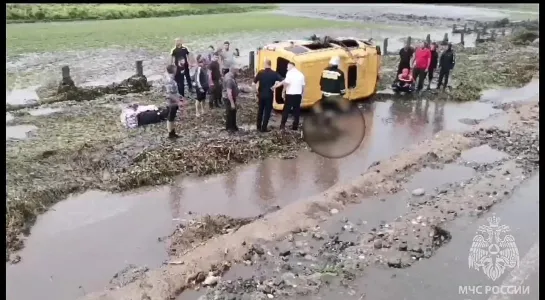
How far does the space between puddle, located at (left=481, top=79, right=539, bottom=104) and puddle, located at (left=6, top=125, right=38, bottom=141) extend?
1123 centimetres

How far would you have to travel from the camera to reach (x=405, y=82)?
1540 centimetres

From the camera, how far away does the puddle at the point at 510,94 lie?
15.4m

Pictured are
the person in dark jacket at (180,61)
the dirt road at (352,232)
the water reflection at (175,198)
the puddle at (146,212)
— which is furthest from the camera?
the person in dark jacket at (180,61)

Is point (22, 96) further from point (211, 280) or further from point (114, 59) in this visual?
point (211, 280)

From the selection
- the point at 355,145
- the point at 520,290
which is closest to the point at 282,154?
the point at 355,145

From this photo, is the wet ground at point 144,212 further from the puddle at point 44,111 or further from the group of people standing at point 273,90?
the puddle at point 44,111

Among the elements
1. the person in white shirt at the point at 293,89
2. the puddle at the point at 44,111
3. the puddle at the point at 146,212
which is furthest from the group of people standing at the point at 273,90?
the puddle at the point at 44,111

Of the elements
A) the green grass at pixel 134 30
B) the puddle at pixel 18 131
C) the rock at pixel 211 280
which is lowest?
the rock at pixel 211 280

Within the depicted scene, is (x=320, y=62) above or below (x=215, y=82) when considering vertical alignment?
above

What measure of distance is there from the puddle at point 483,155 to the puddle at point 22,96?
1007 cm

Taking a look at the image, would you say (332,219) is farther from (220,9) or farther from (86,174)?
(220,9)

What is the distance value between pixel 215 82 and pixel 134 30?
18963mm

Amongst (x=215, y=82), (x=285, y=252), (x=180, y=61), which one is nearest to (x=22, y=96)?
(x=180, y=61)

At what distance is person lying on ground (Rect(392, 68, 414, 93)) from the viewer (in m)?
15.4
